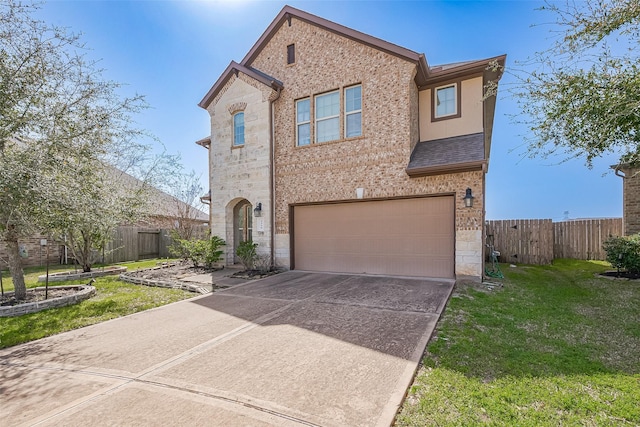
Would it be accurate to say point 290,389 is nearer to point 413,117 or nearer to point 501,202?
point 413,117

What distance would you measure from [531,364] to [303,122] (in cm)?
965

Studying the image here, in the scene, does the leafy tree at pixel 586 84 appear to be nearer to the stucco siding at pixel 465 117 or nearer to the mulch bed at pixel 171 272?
the stucco siding at pixel 465 117

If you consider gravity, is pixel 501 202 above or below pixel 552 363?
above

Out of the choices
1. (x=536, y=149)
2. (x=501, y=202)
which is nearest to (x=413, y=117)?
(x=536, y=149)

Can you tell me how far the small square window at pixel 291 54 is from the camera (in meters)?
11.5

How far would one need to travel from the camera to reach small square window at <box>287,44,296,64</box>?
37.6 feet

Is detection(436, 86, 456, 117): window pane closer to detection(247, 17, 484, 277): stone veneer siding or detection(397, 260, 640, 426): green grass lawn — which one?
detection(247, 17, 484, 277): stone veneer siding

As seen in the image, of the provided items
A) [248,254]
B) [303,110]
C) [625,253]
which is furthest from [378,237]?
[625,253]

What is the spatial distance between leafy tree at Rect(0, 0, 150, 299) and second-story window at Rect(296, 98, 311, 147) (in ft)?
17.8

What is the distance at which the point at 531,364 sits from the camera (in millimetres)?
3672

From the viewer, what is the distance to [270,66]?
39.5 ft

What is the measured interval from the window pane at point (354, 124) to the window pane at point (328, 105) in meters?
0.53

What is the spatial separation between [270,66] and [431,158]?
732 centimetres

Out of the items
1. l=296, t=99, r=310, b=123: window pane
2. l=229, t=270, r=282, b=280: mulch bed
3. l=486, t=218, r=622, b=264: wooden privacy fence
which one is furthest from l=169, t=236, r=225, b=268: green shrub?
l=486, t=218, r=622, b=264: wooden privacy fence
